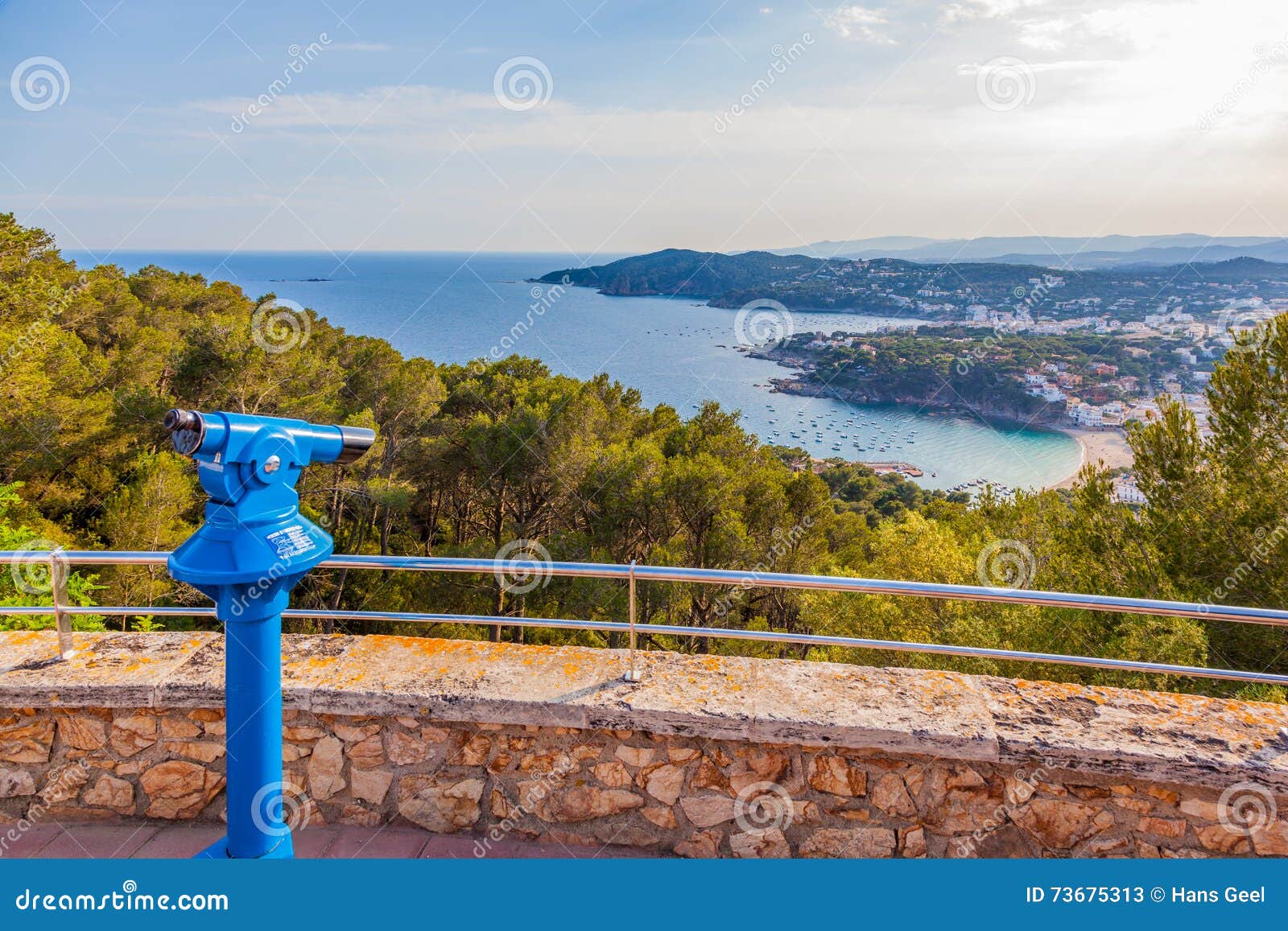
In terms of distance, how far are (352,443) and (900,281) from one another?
2778 centimetres

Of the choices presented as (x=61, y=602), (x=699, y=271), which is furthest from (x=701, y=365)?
(x=61, y=602)

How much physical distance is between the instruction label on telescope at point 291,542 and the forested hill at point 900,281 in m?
17.2

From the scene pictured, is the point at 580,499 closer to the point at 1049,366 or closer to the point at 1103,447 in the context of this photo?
the point at 1103,447

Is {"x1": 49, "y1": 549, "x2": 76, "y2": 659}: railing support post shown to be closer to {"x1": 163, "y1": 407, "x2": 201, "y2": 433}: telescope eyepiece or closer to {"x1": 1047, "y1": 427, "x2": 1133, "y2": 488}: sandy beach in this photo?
{"x1": 163, "y1": 407, "x2": 201, "y2": 433}: telescope eyepiece

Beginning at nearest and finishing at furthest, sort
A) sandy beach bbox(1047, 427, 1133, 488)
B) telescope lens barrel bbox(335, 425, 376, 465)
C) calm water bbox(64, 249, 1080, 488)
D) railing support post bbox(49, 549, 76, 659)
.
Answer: telescope lens barrel bbox(335, 425, 376, 465), railing support post bbox(49, 549, 76, 659), sandy beach bbox(1047, 427, 1133, 488), calm water bbox(64, 249, 1080, 488)

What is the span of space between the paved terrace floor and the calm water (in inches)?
407

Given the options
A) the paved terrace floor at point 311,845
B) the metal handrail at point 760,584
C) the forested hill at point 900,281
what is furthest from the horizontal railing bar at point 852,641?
the forested hill at point 900,281

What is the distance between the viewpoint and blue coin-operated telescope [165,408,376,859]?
1440 millimetres

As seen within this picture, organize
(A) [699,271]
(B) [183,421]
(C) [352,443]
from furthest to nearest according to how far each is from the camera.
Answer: (A) [699,271] → (C) [352,443] → (B) [183,421]

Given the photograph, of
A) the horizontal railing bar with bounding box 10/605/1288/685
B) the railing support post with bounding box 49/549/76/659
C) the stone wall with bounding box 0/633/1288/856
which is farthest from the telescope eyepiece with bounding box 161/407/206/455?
the railing support post with bounding box 49/549/76/659

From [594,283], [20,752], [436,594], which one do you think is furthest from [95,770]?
[594,283]

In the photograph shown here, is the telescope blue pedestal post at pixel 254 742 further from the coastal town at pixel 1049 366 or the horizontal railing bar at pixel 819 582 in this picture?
the coastal town at pixel 1049 366

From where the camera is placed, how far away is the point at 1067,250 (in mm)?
24047

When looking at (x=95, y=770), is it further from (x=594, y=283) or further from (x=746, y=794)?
(x=594, y=283)
